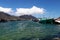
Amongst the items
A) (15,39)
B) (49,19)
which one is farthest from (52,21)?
(15,39)

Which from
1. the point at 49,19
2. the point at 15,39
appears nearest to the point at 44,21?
the point at 49,19

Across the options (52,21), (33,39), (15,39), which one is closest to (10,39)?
(15,39)

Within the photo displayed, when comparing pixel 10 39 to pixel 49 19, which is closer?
pixel 10 39

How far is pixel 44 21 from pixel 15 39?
7460cm

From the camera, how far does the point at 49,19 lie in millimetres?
99125

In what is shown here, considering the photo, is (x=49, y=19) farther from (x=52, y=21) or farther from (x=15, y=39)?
(x=15, y=39)

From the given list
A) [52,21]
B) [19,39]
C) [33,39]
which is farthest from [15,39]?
[52,21]

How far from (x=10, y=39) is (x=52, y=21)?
71.2 m

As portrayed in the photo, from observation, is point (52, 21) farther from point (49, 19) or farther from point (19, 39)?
point (19, 39)

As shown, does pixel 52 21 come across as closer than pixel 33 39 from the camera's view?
No

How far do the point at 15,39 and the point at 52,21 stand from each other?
232 feet

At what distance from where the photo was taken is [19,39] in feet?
87.4

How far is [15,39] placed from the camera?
26.8 m

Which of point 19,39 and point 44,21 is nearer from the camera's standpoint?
point 19,39
